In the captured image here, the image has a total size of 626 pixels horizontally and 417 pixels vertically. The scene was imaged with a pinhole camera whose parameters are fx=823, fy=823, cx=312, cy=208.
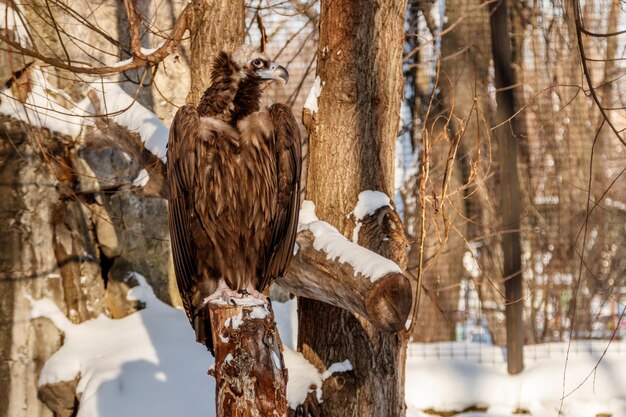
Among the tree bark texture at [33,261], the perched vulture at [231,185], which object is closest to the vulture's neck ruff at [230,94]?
the perched vulture at [231,185]

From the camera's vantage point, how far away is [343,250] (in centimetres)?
373

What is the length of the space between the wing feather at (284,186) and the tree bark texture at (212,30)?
2.88 ft

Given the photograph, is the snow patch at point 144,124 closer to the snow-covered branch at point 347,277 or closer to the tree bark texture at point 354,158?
the tree bark texture at point 354,158

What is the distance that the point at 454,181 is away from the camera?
7.81 meters

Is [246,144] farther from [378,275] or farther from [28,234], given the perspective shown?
[28,234]

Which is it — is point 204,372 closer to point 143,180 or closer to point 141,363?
point 141,363

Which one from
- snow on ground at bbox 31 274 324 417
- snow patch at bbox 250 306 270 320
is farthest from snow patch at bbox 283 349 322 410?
snow patch at bbox 250 306 270 320

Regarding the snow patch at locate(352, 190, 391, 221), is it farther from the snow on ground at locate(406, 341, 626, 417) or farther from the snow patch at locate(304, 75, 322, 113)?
the snow on ground at locate(406, 341, 626, 417)

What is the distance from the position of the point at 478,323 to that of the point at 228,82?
4250mm

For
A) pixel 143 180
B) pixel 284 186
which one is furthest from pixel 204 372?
pixel 284 186

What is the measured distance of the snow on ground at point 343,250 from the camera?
3.50 metres

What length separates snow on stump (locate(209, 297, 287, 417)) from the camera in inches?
121

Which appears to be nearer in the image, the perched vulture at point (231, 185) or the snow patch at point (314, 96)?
the perched vulture at point (231, 185)

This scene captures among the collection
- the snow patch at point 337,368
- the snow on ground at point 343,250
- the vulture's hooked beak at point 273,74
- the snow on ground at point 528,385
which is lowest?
the snow on ground at point 528,385
